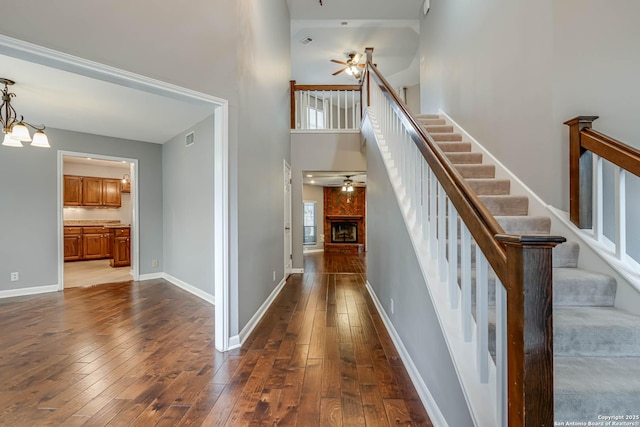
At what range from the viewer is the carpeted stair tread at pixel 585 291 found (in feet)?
5.26

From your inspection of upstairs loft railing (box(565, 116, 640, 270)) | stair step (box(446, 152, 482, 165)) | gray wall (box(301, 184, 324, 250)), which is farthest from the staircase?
gray wall (box(301, 184, 324, 250))

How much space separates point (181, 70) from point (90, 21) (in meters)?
0.57

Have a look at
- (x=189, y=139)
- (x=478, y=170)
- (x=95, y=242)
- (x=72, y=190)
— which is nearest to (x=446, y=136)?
(x=478, y=170)

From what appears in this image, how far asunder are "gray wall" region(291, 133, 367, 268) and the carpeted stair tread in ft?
14.3

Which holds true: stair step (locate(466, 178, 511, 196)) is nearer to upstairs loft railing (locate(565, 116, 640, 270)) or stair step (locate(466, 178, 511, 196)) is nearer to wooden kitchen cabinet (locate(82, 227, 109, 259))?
upstairs loft railing (locate(565, 116, 640, 270))

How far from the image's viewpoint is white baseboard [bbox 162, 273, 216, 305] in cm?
384

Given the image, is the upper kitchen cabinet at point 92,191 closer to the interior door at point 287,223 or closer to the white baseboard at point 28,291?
the white baseboard at point 28,291

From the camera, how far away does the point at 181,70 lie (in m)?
2.15

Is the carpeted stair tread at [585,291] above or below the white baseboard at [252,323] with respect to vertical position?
above

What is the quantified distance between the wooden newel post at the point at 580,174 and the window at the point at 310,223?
7.95m

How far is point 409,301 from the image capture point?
6.68ft

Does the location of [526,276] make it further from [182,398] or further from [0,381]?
[0,381]

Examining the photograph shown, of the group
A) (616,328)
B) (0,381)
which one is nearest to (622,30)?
(616,328)

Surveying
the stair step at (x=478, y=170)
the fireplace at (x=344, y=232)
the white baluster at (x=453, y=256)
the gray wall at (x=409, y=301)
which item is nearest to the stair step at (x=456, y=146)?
the stair step at (x=478, y=170)
